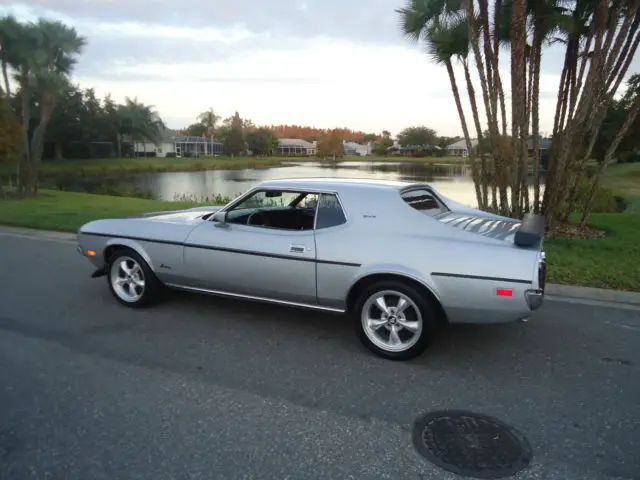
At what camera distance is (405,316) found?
402 cm

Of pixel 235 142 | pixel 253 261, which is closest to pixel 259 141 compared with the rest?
pixel 235 142

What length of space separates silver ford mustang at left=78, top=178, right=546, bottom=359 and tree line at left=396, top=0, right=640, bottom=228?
5299 millimetres

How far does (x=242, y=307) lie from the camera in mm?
5328

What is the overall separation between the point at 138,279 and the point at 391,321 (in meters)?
2.81

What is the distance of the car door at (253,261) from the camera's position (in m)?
4.32

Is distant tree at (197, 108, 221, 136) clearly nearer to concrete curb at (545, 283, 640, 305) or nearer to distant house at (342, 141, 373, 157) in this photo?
distant house at (342, 141, 373, 157)

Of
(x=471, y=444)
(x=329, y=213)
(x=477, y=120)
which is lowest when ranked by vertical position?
(x=471, y=444)

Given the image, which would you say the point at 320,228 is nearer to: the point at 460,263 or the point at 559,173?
the point at 460,263

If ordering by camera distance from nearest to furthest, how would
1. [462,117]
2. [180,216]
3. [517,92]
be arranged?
1. [180,216]
2. [517,92]
3. [462,117]

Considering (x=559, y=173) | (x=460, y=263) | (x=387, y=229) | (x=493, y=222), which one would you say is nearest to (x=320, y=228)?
(x=387, y=229)

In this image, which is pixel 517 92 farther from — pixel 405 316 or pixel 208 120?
pixel 208 120

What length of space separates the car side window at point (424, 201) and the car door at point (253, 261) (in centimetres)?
95

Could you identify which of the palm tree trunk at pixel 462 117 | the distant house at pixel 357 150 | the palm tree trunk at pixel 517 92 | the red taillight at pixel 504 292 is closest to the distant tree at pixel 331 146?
the distant house at pixel 357 150

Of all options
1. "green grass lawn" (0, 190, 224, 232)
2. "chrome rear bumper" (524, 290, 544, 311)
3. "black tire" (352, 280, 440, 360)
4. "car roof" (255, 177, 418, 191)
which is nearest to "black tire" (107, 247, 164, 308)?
"car roof" (255, 177, 418, 191)
